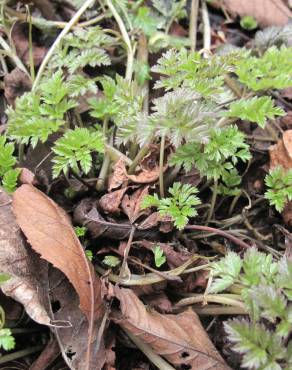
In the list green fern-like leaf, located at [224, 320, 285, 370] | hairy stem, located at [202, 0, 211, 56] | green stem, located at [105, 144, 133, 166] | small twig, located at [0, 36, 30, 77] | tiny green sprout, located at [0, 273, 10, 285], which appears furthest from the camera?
hairy stem, located at [202, 0, 211, 56]

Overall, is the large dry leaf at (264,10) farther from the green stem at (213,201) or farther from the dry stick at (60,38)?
the green stem at (213,201)

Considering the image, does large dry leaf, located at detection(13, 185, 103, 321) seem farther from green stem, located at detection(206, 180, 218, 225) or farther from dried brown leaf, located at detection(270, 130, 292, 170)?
dried brown leaf, located at detection(270, 130, 292, 170)

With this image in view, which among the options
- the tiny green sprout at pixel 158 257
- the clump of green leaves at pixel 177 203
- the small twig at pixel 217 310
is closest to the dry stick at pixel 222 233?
the clump of green leaves at pixel 177 203

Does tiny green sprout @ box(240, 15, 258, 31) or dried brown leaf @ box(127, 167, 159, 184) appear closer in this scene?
dried brown leaf @ box(127, 167, 159, 184)

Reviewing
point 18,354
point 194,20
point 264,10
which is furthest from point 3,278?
point 264,10

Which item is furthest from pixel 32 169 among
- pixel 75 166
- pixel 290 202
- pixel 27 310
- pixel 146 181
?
pixel 290 202

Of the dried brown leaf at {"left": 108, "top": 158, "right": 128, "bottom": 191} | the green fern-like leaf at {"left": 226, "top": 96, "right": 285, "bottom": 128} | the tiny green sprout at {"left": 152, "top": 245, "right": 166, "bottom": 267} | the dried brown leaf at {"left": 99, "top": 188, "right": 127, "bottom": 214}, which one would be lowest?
the tiny green sprout at {"left": 152, "top": 245, "right": 166, "bottom": 267}

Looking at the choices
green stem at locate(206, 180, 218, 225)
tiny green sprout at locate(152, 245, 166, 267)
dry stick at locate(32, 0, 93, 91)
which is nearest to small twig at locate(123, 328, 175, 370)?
tiny green sprout at locate(152, 245, 166, 267)
